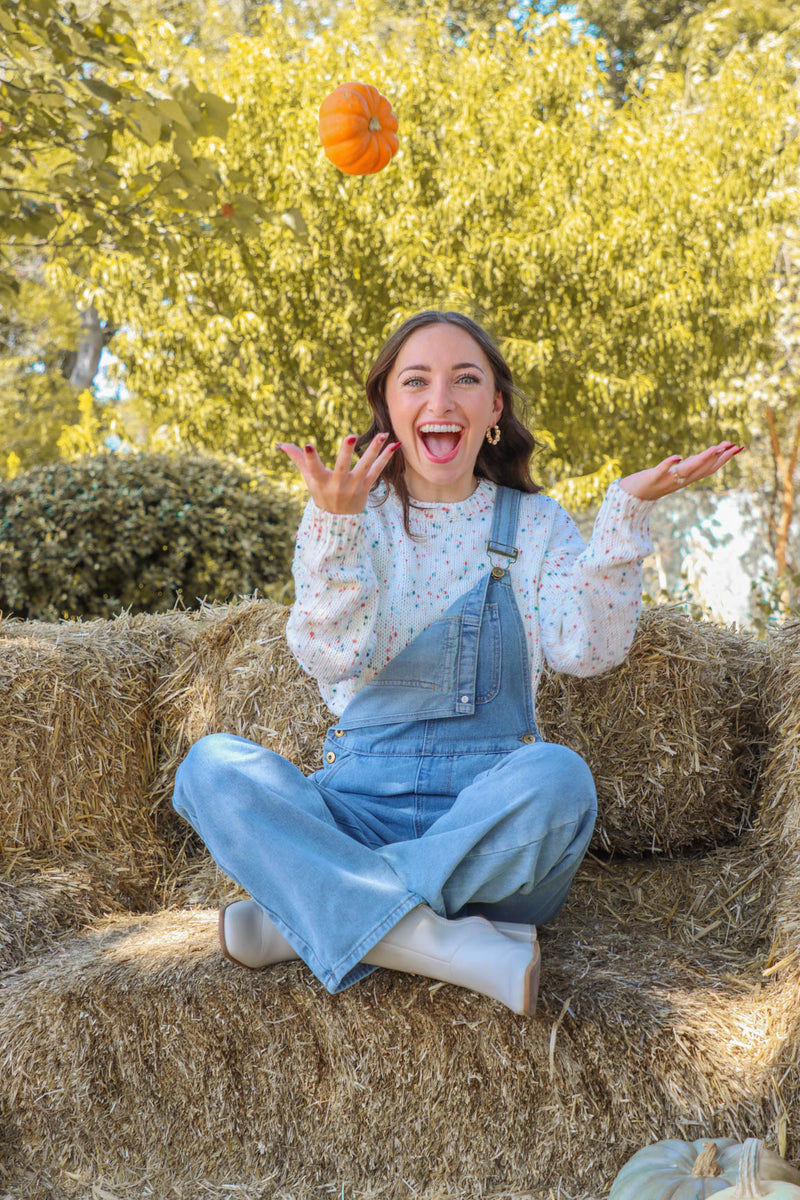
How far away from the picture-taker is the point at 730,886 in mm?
2469

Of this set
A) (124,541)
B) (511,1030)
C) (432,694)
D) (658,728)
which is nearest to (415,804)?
(432,694)

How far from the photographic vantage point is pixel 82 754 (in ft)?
9.41

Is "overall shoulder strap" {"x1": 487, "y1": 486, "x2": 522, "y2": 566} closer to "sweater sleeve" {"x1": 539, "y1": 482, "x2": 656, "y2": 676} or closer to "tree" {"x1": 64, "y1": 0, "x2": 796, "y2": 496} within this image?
"sweater sleeve" {"x1": 539, "y1": 482, "x2": 656, "y2": 676}

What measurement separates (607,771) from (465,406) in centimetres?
98

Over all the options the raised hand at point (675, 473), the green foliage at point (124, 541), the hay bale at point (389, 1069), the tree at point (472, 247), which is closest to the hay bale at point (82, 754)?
the hay bale at point (389, 1069)

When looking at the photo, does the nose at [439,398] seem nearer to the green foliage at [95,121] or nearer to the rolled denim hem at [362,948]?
the rolled denim hem at [362,948]

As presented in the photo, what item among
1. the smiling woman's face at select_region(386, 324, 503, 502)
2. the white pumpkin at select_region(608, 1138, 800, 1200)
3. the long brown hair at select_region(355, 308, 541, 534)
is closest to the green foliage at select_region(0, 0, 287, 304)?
the long brown hair at select_region(355, 308, 541, 534)

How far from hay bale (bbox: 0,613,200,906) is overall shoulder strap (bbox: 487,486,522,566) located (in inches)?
45.6

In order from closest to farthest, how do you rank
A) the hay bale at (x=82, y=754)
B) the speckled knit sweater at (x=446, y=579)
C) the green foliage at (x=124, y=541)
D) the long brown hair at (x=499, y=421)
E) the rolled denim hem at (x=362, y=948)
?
the rolled denim hem at (x=362, y=948), the speckled knit sweater at (x=446, y=579), the long brown hair at (x=499, y=421), the hay bale at (x=82, y=754), the green foliage at (x=124, y=541)

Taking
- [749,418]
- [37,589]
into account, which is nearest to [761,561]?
[749,418]

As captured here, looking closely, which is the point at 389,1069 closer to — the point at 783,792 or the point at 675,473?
the point at 783,792

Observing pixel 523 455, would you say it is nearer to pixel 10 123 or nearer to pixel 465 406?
pixel 465 406

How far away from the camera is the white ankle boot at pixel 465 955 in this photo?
5.78 ft

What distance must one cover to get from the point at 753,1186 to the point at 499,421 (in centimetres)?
170
